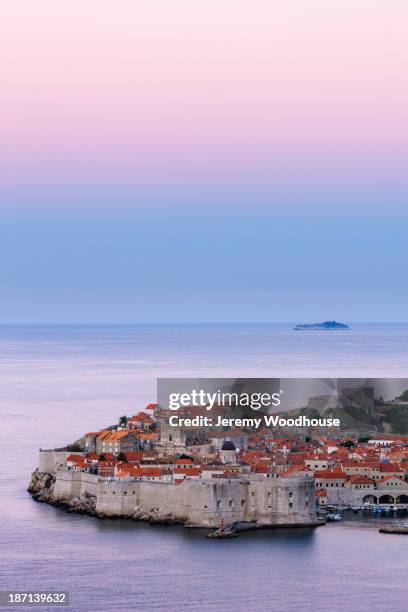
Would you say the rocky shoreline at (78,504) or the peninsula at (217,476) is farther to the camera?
the rocky shoreline at (78,504)

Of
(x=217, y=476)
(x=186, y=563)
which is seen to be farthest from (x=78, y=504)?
(x=186, y=563)

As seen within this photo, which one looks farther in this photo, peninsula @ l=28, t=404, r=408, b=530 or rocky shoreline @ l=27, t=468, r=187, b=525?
rocky shoreline @ l=27, t=468, r=187, b=525

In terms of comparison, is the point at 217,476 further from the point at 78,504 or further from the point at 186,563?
the point at 186,563

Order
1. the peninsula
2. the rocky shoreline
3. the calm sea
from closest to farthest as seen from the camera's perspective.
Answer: the calm sea → the peninsula → the rocky shoreline

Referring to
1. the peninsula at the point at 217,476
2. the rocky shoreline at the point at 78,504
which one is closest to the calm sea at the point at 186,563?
the rocky shoreline at the point at 78,504

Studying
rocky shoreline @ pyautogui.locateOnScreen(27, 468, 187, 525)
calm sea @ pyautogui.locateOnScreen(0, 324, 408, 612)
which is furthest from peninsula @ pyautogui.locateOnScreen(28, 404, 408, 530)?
calm sea @ pyautogui.locateOnScreen(0, 324, 408, 612)

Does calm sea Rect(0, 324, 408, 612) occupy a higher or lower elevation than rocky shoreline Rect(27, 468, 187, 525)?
lower

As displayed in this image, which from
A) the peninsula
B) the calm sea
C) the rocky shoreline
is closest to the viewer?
the calm sea

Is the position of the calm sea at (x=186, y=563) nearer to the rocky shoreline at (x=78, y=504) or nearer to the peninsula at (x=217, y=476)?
the rocky shoreline at (x=78, y=504)

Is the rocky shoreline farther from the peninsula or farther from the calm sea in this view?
the calm sea
